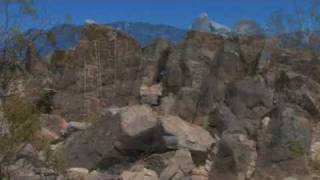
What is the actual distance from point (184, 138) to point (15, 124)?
7.08 metres

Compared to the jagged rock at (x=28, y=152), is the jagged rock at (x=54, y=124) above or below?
below

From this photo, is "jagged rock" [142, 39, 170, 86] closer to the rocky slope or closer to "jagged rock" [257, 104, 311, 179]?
the rocky slope

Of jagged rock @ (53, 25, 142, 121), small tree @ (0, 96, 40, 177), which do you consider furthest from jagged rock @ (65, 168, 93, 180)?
jagged rock @ (53, 25, 142, 121)

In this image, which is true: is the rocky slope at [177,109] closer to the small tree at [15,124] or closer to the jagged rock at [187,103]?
the jagged rock at [187,103]

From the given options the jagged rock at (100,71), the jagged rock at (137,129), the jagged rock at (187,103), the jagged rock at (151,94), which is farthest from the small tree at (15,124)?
the jagged rock at (100,71)

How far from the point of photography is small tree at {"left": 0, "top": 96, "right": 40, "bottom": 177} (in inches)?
490

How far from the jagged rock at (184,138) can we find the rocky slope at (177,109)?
0.03m

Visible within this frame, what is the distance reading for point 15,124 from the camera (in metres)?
12.5

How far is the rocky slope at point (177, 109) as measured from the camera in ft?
50.1

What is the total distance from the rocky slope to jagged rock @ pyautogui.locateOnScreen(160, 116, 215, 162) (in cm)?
3

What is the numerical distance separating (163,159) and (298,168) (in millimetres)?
4347

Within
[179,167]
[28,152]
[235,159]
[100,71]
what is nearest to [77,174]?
[28,152]

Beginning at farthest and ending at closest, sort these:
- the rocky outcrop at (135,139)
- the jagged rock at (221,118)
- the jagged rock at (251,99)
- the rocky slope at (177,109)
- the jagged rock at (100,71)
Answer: the jagged rock at (100,71) → the jagged rock at (251,99) → the jagged rock at (221,118) → the rocky outcrop at (135,139) → the rocky slope at (177,109)

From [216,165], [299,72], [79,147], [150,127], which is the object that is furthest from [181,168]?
[299,72]
